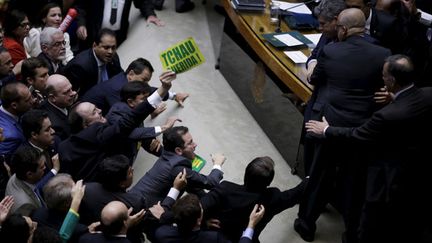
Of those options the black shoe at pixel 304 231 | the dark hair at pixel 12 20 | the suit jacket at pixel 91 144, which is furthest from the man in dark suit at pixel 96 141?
the dark hair at pixel 12 20

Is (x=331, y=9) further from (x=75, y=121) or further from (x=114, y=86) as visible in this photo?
(x=75, y=121)

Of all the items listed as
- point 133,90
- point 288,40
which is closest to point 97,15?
point 133,90

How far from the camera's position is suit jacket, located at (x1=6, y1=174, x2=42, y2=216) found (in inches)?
Answer: 120

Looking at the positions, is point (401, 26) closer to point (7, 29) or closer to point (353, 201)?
point (353, 201)

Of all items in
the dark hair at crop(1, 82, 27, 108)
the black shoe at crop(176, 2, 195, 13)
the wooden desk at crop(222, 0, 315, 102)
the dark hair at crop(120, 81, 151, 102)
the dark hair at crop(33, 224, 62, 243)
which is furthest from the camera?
the black shoe at crop(176, 2, 195, 13)

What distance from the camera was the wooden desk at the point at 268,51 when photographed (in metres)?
3.78

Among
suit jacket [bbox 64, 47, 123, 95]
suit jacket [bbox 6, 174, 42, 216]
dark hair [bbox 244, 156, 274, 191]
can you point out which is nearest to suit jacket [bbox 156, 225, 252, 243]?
dark hair [bbox 244, 156, 274, 191]

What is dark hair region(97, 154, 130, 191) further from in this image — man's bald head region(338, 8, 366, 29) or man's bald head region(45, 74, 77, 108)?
man's bald head region(338, 8, 366, 29)

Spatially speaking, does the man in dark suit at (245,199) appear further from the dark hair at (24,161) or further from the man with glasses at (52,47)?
the man with glasses at (52,47)

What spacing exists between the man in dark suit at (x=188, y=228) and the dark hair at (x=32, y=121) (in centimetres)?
98

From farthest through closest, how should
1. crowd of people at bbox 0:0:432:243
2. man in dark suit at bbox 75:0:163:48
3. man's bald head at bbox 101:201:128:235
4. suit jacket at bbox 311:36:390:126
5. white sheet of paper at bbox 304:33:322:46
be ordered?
man in dark suit at bbox 75:0:163:48 < white sheet of paper at bbox 304:33:322:46 < suit jacket at bbox 311:36:390:126 < crowd of people at bbox 0:0:432:243 < man's bald head at bbox 101:201:128:235

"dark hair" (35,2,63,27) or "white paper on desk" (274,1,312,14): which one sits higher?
"dark hair" (35,2,63,27)

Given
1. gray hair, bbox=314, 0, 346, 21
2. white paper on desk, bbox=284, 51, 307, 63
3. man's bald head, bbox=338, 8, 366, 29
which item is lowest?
white paper on desk, bbox=284, 51, 307, 63

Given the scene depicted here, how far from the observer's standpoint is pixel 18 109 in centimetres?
355
